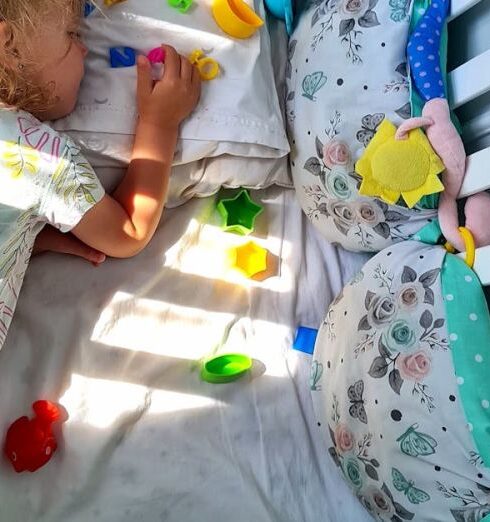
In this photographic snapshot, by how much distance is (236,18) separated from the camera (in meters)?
0.99

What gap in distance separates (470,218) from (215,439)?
45 centimetres

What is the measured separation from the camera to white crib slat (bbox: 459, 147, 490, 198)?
84 cm

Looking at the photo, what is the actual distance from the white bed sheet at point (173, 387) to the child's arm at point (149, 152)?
0.32 ft

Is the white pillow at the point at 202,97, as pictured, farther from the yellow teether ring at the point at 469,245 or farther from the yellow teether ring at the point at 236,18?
the yellow teether ring at the point at 469,245

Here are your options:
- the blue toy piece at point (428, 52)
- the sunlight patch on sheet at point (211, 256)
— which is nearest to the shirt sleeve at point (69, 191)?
the sunlight patch on sheet at point (211, 256)

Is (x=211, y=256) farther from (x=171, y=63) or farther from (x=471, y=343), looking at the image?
(x=471, y=343)

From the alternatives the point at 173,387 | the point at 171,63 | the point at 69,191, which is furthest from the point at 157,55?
the point at 173,387

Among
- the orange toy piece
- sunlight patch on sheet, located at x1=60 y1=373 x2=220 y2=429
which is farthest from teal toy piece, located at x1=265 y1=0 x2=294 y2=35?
sunlight patch on sheet, located at x1=60 y1=373 x2=220 y2=429

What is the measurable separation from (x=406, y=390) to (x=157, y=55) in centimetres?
55

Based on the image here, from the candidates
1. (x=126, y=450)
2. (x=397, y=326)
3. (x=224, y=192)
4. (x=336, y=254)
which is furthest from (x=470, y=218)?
(x=126, y=450)

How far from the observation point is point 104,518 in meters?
0.90

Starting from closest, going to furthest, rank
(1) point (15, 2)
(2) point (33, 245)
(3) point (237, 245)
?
1. (1) point (15, 2)
2. (2) point (33, 245)
3. (3) point (237, 245)

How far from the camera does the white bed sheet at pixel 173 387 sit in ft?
3.05

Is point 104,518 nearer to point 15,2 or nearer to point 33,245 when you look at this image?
point 33,245
